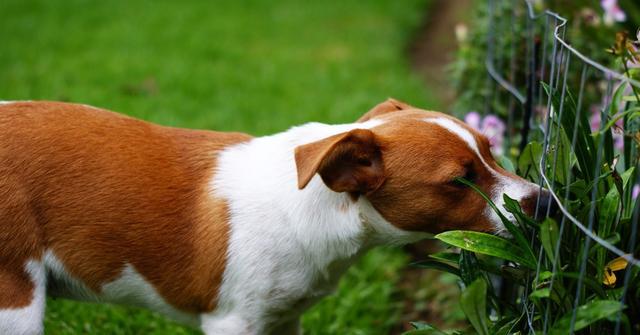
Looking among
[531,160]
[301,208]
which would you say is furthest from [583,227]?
[301,208]

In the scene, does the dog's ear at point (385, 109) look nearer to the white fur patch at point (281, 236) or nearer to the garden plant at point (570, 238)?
the white fur patch at point (281, 236)

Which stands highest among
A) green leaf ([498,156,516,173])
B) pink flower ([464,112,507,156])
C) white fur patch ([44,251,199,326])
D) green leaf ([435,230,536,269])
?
green leaf ([498,156,516,173])

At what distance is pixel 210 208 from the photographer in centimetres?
324

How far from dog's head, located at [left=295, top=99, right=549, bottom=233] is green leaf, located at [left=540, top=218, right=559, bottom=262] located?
0.29 metres

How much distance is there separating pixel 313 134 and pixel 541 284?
110cm

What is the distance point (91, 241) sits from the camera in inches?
125

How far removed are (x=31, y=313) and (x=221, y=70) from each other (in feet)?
15.8

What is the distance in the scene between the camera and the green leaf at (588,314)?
241 centimetres

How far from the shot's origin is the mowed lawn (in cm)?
455

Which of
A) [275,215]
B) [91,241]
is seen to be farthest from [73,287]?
[275,215]

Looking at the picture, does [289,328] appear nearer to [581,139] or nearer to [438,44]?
[581,139]

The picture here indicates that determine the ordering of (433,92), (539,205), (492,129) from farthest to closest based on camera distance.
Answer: (433,92)
(492,129)
(539,205)

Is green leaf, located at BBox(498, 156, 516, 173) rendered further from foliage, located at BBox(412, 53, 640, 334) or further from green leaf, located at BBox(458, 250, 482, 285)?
green leaf, located at BBox(458, 250, 482, 285)

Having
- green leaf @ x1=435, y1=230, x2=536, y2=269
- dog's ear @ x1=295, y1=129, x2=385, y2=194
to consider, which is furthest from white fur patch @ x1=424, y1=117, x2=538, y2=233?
dog's ear @ x1=295, y1=129, x2=385, y2=194
